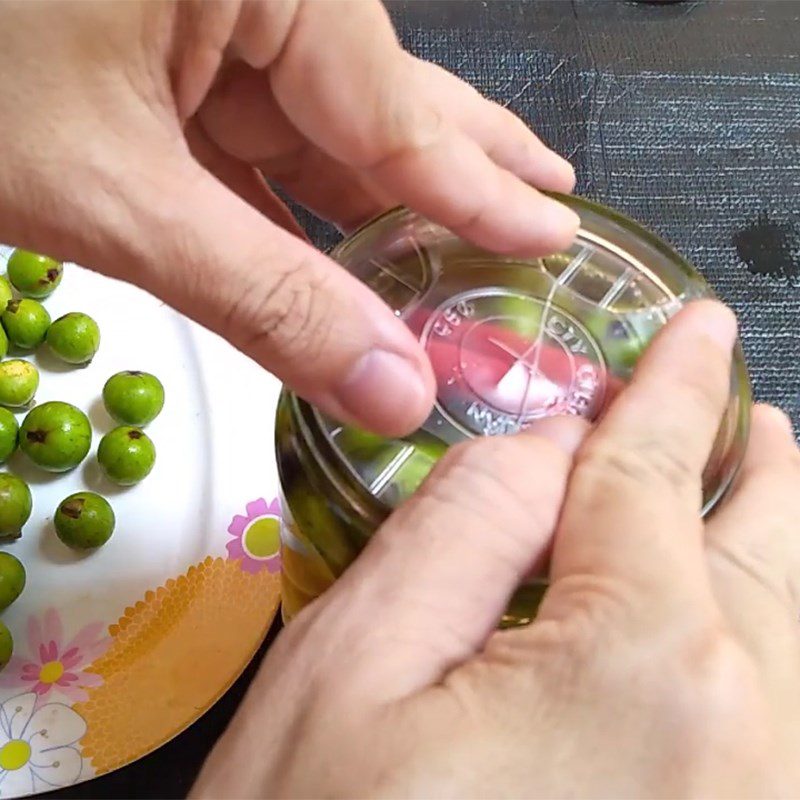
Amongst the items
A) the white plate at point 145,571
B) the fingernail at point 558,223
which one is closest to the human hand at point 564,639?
the fingernail at point 558,223

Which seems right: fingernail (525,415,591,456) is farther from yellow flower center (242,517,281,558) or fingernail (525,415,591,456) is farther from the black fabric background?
the black fabric background

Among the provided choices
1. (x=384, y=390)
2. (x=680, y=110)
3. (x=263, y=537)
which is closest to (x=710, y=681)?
(x=384, y=390)

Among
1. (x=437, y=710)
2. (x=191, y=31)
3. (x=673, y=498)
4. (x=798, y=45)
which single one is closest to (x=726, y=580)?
(x=673, y=498)

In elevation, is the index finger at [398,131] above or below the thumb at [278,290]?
above

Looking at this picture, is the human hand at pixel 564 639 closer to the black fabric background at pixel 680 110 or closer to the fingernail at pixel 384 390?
the fingernail at pixel 384 390

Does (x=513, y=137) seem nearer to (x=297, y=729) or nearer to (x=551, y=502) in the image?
(x=551, y=502)

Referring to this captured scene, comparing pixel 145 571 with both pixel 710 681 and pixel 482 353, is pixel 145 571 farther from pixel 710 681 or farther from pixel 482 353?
pixel 710 681
